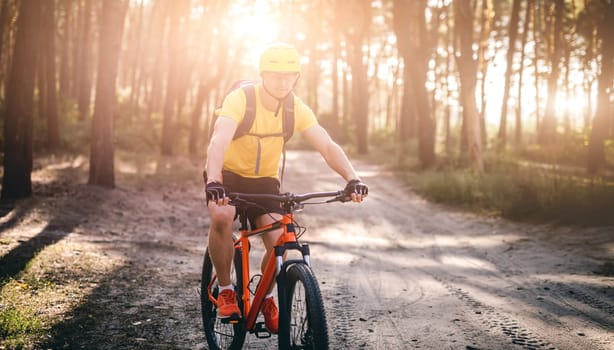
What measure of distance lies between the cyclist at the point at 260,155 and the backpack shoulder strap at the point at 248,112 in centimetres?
2

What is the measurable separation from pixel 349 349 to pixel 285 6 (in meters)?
36.0

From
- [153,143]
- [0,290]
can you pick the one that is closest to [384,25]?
[153,143]

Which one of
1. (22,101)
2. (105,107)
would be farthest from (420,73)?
(22,101)

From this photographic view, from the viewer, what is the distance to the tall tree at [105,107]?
14547 mm

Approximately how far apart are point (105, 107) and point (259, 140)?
36.7 feet

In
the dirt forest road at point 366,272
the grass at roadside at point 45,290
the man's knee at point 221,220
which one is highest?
the man's knee at point 221,220

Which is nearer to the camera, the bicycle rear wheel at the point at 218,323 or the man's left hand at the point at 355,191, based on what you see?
the man's left hand at the point at 355,191

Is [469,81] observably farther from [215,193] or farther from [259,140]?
[215,193]

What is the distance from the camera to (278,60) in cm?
432

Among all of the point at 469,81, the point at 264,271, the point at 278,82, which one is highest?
the point at 469,81

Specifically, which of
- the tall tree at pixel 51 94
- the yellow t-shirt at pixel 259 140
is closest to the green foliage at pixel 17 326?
the yellow t-shirt at pixel 259 140

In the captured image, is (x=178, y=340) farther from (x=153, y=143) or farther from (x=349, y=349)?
(x=153, y=143)

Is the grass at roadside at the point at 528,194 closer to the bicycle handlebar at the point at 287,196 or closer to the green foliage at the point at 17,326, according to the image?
the bicycle handlebar at the point at 287,196

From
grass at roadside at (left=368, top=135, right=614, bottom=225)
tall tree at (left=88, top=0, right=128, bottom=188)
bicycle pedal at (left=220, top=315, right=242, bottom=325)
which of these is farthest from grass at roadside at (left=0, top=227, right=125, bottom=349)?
grass at roadside at (left=368, top=135, right=614, bottom=225)
